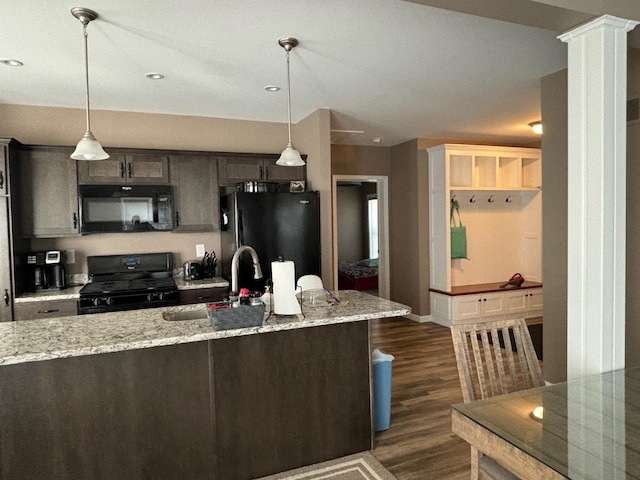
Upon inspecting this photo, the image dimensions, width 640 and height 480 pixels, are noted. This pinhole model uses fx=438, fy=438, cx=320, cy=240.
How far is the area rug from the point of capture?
241cm

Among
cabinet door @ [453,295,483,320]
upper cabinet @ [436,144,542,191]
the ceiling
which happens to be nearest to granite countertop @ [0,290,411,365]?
the ceiling

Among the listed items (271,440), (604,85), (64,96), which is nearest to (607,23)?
(604,85)

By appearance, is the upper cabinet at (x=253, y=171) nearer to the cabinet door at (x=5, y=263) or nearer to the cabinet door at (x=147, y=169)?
the cabinet door at (x=147, y=169)

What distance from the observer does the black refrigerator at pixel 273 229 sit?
3959 millimetres

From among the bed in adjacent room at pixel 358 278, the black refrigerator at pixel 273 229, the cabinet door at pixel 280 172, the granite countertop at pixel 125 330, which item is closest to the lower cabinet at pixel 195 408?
the granite countertop at pixel 125 330

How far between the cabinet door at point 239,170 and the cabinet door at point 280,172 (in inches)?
2.5

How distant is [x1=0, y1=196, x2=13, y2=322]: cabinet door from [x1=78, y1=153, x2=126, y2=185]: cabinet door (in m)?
0.65

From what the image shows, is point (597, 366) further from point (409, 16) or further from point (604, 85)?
point (409, 16)

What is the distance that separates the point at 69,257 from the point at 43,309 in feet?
2.41

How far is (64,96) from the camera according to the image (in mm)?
3807

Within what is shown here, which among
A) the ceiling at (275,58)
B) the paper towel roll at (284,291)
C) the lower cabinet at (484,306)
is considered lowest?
the lower cabinet at (484,306)

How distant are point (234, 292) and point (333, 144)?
409 centimetres

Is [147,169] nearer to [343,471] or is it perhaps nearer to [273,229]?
[273,229]

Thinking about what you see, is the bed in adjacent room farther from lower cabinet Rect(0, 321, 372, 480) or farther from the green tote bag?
lower cabinet Rect(0, 321, 372, 480)
